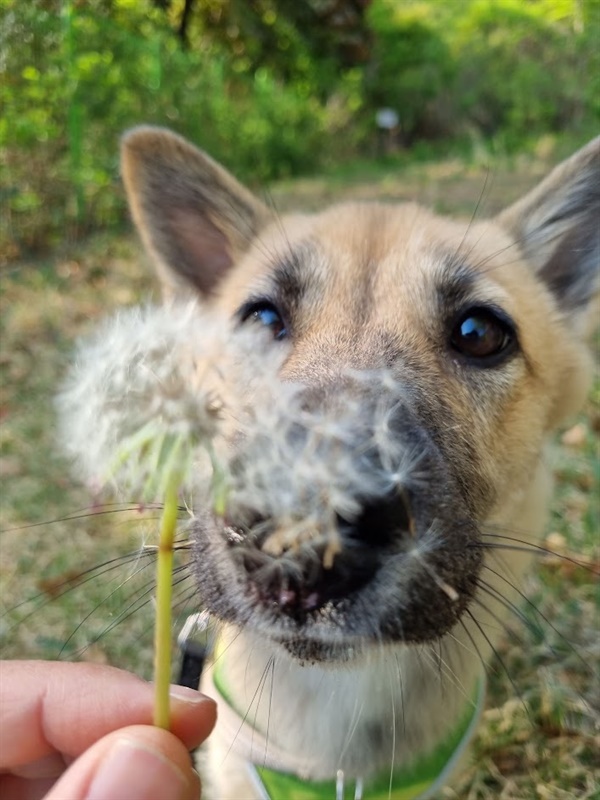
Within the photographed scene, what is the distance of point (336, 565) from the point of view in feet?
3.20

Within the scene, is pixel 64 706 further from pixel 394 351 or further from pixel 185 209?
pixel 185 209

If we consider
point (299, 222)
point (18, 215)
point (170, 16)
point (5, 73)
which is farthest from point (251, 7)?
point (299, 222)

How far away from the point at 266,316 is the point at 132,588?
1.60m

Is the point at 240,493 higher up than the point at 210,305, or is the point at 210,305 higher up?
the point at 210,305

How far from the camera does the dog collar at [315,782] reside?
1.79m

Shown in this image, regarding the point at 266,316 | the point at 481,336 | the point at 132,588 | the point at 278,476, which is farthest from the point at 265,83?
the point at 278,476

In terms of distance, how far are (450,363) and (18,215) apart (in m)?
4.98

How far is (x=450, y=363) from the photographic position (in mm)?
1875

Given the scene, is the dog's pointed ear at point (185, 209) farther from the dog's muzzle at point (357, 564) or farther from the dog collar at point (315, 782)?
the dog collar at point (315, 782)

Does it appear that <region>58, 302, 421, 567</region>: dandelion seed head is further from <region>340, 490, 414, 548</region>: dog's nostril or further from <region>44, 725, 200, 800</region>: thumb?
<region>44, 725, 200, 800</region>: thumb

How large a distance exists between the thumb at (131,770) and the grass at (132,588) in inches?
11.7

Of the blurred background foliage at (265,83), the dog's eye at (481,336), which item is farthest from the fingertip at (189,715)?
the blurred background foliage at (265,83)

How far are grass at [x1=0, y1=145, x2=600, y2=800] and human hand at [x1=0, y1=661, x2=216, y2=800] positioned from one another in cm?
23

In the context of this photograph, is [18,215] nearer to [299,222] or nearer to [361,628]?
[299,222]
